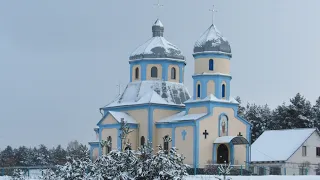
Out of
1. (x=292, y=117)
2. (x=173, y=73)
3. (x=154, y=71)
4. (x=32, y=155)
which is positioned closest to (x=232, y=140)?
(x=173, y=73)

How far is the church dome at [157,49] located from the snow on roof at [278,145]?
8.59 m

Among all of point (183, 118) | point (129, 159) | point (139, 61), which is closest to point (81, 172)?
point (129, 159)

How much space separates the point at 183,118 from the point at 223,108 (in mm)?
2651

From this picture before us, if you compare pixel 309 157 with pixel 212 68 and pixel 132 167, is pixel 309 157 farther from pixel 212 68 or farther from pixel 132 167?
pixel 132 167

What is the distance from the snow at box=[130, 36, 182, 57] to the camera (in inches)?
2294

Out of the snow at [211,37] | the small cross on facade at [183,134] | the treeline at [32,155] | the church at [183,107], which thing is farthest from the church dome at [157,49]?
the treeline at [32,155]

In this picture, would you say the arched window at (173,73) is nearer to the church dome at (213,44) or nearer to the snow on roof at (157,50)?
the snow on roof at (157,50)

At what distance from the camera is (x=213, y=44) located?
54.4m

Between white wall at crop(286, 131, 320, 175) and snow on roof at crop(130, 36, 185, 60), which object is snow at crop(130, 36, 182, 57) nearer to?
snow on roof at crop(130, 36, 185, 60)

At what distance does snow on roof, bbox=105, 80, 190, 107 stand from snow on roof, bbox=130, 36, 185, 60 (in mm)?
1802

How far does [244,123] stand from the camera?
55406 millimetres

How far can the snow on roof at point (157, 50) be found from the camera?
2286 inches

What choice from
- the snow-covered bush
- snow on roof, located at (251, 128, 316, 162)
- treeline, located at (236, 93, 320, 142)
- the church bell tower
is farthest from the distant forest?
the snow-covered bush

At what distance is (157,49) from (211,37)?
4.88m
